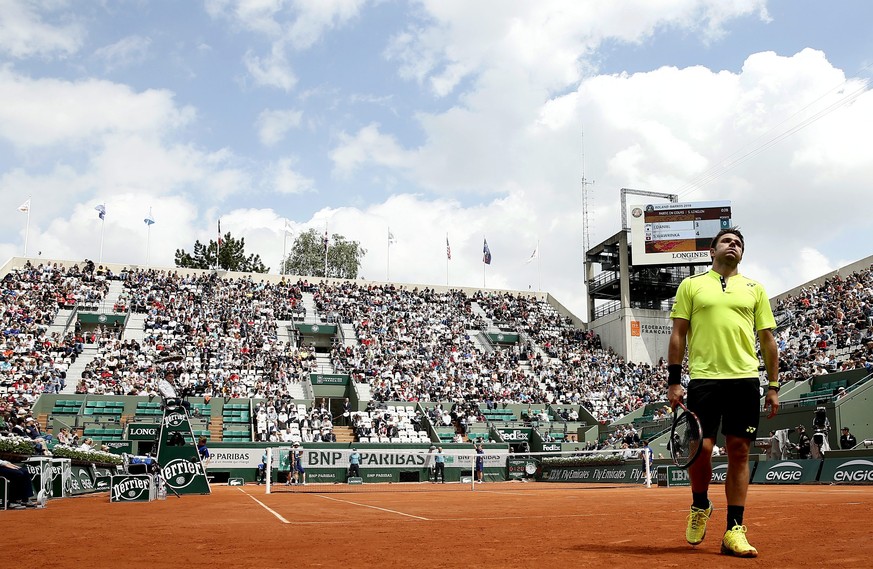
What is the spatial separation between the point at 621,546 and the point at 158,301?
155ft

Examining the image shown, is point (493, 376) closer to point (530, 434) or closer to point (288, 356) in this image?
point (530, 434)

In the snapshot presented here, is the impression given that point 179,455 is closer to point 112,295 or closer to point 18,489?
point 18,489

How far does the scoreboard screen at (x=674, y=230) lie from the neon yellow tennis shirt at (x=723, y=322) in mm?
47497

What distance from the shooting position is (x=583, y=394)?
156 ft

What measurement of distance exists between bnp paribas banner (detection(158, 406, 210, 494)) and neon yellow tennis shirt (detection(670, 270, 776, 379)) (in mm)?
14719

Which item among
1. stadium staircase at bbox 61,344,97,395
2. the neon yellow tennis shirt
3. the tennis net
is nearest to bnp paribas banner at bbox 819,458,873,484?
the tennis net

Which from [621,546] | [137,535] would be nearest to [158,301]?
[137,535]

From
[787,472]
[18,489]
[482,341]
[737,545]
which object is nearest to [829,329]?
[787,472]

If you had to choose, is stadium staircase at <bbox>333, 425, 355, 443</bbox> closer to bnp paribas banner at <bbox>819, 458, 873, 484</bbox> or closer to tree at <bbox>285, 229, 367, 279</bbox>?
bnp paribas banner at <bbox>819, 458, 873, 484</bbox>

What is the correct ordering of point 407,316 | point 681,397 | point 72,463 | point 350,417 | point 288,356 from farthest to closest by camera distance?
point 407,316 < point 288,356 < point 350,417 < point 72,463 < point 681,397

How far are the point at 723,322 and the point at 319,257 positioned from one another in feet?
278

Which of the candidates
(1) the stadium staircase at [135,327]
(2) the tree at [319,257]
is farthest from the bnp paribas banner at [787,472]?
A: (2) the tree at [319,257]

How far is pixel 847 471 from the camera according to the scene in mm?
21484

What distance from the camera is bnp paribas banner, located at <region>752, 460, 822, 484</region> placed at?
22766 millimetres
